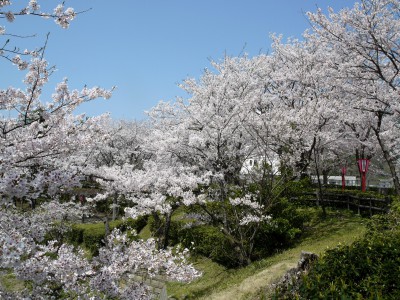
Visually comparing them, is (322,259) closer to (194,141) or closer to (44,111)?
(44,111)

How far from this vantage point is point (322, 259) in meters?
6.11

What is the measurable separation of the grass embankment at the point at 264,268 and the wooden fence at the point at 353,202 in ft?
2.30

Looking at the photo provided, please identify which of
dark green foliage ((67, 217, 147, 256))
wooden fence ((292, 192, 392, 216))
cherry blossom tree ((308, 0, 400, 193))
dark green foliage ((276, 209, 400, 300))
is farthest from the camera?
dark green foliage ((67, 217, 147, 256))

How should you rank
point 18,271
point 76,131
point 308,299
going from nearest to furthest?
point 18,271, point 308,299, point 76,131

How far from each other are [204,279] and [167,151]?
19.3ft

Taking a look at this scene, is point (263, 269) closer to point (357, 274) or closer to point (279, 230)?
point (279, 230)

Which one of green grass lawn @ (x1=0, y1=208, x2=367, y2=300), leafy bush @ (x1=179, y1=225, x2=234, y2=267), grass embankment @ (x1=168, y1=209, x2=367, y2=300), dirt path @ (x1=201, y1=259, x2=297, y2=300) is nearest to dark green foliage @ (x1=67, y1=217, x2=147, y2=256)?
leafy bush @ (x1=179, y1=225, x2=234, y2=267)

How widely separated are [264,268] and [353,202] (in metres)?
9.37

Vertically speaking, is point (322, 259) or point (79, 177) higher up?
point (79, 177)

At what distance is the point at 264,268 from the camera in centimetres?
1003

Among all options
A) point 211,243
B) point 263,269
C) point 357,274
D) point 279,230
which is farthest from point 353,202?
point 357,274

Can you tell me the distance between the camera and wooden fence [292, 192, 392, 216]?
1491cm

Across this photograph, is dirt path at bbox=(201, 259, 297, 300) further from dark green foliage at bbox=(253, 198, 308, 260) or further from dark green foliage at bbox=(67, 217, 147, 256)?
dark green foliage at bbox=(67, 217, 147, 256)

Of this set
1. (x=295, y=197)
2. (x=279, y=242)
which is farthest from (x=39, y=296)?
(x=295, y=197)
